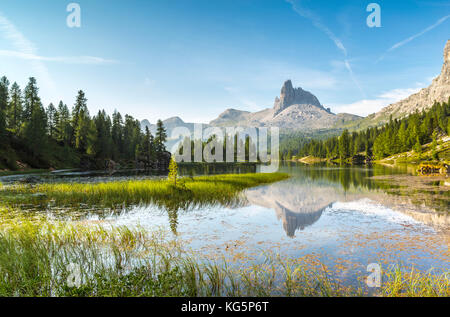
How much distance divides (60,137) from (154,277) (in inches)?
4533

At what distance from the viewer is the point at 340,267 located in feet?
27.9

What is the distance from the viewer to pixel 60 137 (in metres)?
102

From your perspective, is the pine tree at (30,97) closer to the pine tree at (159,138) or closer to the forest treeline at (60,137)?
the forest treeline at (60,137)

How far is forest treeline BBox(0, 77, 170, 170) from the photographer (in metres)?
68.8

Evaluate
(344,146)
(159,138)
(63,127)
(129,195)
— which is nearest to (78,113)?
(63,127)

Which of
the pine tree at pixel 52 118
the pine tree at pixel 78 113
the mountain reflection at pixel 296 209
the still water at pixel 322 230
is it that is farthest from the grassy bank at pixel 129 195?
the pine tree at pixel 52 118

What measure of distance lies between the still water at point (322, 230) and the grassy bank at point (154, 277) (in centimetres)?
102

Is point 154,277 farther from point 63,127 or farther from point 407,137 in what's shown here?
point 407,137

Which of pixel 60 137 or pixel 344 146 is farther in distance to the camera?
pixel 344 146

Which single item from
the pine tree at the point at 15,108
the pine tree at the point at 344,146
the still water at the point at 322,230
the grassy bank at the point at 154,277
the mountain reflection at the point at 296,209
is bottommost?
the mountain reflection at the point at 296,209

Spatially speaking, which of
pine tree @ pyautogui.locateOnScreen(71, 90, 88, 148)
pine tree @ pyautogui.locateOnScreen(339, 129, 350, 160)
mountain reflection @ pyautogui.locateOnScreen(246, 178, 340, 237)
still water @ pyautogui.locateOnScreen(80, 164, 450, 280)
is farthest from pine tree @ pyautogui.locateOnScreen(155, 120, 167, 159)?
pine tree @ pyautogui.locateOnScreen(339, 129, 350, 160)

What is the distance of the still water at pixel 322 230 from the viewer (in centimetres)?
951
